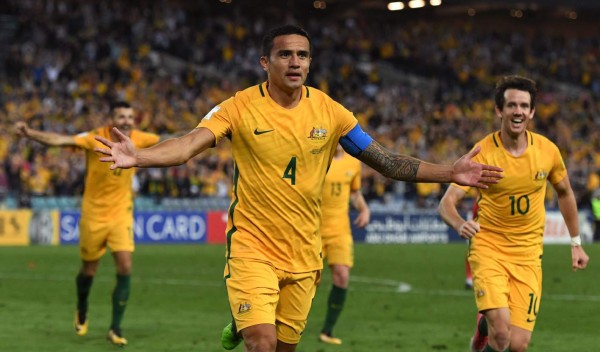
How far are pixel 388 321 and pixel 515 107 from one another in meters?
6.21

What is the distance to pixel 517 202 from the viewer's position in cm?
955

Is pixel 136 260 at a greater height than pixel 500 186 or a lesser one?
lesser

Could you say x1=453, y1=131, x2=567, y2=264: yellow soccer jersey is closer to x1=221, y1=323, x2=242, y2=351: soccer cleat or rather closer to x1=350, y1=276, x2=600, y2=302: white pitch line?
x1=221, y1=323, x2=242, y2=351: soccer cleat

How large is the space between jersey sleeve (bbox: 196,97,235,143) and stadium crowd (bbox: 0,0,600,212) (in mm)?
23209

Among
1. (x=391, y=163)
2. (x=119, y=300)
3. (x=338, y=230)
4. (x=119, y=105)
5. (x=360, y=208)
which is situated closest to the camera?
(x=391, y=163)

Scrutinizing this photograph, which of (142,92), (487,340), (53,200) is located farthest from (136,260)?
(487,340)

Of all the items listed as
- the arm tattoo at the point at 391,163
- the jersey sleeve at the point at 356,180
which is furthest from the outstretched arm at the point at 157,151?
the jersey sleeve at the point at 356,180

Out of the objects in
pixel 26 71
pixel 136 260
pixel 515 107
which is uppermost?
pixel 26 71

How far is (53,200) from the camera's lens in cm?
2986

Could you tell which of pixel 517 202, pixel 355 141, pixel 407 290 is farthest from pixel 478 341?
pixel 407 290

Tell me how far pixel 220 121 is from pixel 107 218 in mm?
6139

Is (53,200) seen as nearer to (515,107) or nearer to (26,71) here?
(26,71)

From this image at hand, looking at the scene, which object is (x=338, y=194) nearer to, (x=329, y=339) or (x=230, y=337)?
(x=329, y=339)

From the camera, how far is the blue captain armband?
7.60 metres
